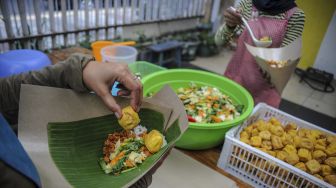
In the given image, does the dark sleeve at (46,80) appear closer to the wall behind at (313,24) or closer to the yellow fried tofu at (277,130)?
the yellow fried tofu at (277,130)

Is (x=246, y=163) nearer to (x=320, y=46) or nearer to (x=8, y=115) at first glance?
(x=320, y=46)

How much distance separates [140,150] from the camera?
94cm

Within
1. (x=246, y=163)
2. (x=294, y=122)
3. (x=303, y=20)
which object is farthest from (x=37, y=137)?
(x=303, y=20)

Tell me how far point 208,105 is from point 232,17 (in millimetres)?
581

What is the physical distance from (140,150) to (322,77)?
3.62ft

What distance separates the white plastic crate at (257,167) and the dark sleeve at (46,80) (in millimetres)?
648

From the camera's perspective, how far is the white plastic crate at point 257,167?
96 centimetres

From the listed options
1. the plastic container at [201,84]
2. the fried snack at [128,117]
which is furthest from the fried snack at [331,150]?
the fried snack at [128,117]

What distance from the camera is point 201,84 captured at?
1576 millimetres

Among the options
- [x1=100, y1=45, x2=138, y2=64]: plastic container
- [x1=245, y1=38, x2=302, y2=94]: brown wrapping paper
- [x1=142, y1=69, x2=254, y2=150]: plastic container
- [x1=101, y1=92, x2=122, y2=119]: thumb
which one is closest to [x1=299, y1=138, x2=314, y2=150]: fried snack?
[x1=142, y1=69, x2=254, y2=150]: plastic container

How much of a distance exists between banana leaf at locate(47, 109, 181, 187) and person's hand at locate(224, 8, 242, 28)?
34.5 inches

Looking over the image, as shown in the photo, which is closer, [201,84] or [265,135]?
[265,135]

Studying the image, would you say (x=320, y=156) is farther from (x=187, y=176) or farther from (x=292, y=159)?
(x=187, y=176)

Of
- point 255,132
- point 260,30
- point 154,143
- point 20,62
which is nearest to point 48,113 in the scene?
point 154,143
